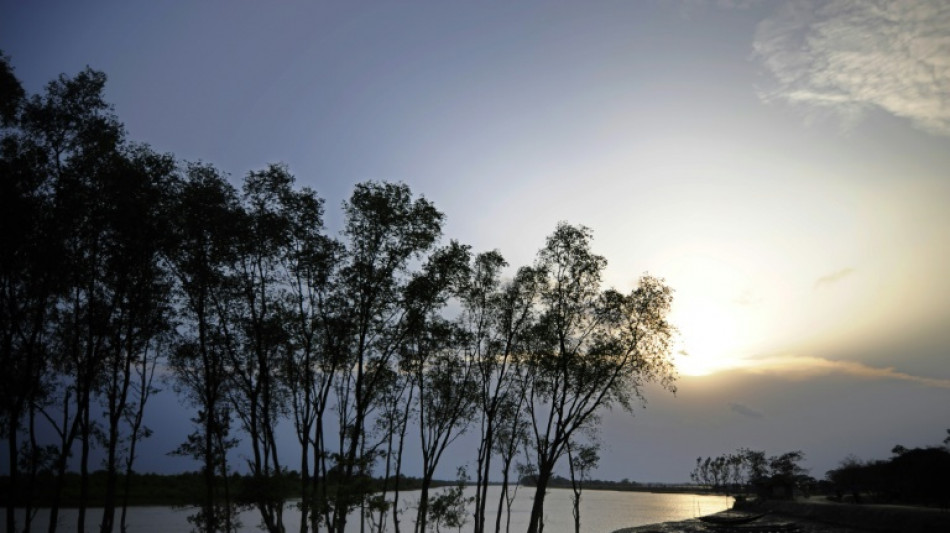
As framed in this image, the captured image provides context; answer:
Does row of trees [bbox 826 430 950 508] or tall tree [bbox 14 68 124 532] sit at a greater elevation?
tall tree [bbox 14 68 124 532]

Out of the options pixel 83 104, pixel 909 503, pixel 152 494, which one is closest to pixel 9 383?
Answer: pixel 83 104

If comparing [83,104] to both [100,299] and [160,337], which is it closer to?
[100,299]

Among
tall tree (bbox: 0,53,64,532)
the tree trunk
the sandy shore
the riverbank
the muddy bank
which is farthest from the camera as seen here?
the sandy shore

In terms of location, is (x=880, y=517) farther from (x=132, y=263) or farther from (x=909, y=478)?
(x=132, y=263)

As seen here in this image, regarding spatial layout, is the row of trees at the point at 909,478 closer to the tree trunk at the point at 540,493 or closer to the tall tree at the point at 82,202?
the tree trunk at the point at 540,493

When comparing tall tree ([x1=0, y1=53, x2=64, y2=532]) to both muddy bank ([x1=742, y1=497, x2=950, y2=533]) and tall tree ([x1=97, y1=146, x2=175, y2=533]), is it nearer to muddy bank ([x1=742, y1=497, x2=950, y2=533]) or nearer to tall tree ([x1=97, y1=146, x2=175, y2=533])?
tall tree ([x1=97, y1=146, x2=175, y2=533])

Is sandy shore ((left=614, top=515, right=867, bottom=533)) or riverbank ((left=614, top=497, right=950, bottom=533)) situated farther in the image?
sandy shore ((left=614, top=515, right=867, bottom=533))

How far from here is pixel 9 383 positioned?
2397 centimetres

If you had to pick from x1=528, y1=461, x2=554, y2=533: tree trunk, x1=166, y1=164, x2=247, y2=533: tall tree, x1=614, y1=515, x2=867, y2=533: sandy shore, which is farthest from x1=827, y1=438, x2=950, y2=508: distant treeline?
x1=166, y1=164, x2=247, y2=533: tall tree

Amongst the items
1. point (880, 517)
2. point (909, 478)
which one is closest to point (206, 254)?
point (880, 517)

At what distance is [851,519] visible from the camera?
5684 cm

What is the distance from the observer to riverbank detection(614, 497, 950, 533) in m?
44.8

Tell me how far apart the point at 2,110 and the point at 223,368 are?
1702 centimetres

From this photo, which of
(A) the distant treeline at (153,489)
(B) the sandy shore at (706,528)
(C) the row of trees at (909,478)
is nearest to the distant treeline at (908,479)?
(C) the row of trees at (909,478)
